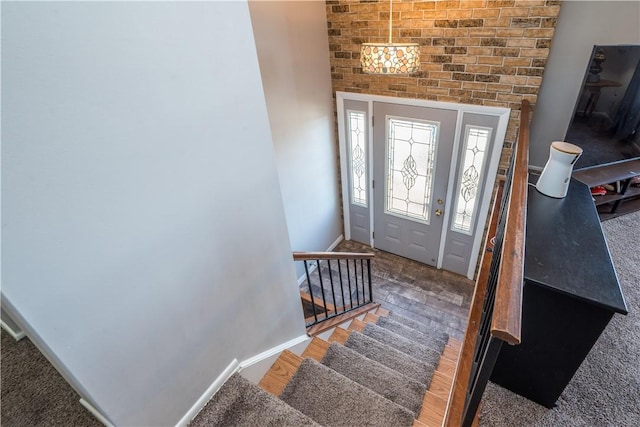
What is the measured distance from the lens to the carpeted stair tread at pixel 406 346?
2.51 metres

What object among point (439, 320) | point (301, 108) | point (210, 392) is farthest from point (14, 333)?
point (439, 320)

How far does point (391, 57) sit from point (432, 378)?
2.14 m

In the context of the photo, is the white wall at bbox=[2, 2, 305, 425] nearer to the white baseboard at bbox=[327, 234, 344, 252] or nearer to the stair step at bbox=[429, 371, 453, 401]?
the stair step at bbox=[429, 371, 453, 401]

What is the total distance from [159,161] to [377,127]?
2.95 metres

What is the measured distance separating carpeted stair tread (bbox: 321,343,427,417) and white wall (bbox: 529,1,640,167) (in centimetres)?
249

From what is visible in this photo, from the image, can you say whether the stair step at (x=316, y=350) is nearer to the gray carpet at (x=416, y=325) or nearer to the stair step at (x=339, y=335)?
the stair step at (x=339, y=335)

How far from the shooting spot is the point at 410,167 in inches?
148

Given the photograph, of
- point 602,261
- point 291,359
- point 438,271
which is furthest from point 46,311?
point 438,271

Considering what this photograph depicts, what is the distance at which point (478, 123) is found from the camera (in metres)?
3.08

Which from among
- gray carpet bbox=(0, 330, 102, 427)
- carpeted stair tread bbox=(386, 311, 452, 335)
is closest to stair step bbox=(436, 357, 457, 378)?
carpeted stair tread bbox=(386, 311, 452, 335)

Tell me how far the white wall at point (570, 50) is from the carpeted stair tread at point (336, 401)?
2.75 metres

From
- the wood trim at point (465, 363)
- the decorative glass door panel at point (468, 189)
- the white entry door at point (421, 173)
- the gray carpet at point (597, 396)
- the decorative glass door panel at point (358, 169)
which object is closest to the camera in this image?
the wood trim at point (465, 363)

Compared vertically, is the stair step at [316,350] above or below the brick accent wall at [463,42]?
below

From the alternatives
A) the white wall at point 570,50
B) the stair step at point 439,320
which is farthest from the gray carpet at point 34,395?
the white wall at point 570,50
